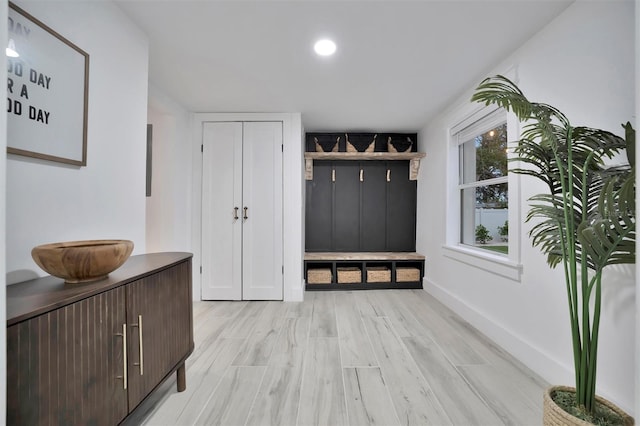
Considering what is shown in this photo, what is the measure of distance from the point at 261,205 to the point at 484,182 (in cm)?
248

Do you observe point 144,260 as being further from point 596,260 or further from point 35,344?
point 596,260

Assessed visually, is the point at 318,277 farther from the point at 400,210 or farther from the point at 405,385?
the point at 405,385

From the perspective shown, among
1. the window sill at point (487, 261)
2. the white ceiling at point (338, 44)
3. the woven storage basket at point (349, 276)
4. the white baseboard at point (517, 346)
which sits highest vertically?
the white ceiling at point (338, 44)

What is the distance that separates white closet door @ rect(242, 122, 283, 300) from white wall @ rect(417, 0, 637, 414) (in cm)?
221

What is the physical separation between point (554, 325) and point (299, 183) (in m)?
2.66

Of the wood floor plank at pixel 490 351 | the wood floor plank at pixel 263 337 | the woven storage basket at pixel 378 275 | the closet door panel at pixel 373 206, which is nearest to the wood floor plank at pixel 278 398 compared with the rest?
the wood floor plank at pixel 263 337

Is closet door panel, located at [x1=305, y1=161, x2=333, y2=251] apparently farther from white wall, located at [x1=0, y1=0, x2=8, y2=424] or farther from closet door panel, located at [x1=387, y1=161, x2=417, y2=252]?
white wall, located at [x1=0, y1=0, x2=8, y2=424]

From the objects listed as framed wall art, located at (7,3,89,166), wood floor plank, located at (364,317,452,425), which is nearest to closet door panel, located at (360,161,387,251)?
wood floor plank, located at (364,317,452,425)

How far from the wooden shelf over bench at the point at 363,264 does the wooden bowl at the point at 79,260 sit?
2830mm

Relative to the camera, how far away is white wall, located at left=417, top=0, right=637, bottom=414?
136 centimetres

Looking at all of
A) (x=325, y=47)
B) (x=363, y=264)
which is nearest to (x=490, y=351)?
(x=363, y=264)

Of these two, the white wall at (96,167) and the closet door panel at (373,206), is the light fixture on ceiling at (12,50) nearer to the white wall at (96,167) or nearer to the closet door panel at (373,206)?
the white wall at (96,167)

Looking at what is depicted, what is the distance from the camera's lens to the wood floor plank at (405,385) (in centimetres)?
146

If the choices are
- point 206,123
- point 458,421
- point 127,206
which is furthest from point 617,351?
point 206,123
